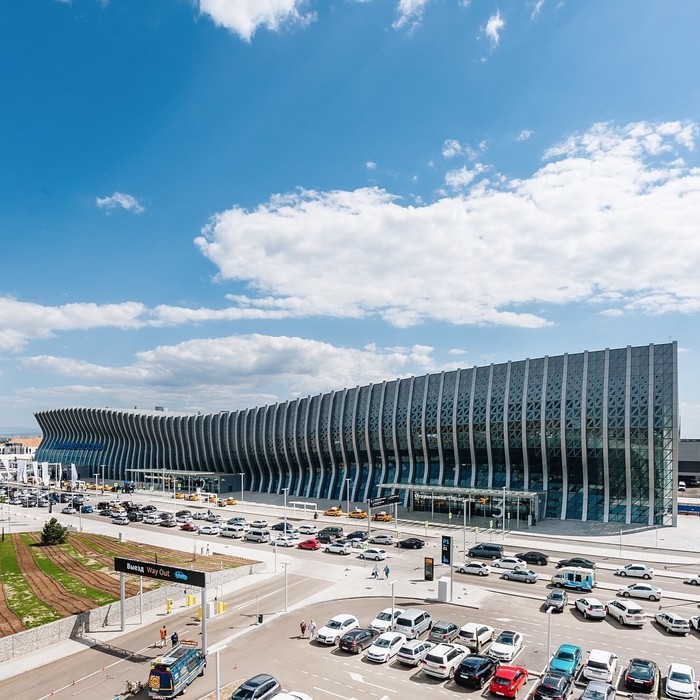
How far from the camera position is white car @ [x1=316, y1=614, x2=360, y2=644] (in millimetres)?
31428

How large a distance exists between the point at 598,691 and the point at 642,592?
20.7m

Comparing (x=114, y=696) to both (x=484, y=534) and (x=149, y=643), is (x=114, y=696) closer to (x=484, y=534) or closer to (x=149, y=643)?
(x=149, y=643)

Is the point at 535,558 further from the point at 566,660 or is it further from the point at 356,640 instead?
the point at 356,640

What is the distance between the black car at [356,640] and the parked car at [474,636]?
207 inches

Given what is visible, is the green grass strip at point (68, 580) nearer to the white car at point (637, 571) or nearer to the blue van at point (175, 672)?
the blue van at point (175, 672)

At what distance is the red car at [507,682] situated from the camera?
24781mm

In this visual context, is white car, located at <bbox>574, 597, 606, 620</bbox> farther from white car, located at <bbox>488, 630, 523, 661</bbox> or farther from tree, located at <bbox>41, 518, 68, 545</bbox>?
tree, located at <bbox>41, 518, 68, 545</bbox>

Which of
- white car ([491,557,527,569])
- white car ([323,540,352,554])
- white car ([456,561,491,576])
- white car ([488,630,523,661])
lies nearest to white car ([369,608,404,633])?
A: white car ([488,630,523,661])

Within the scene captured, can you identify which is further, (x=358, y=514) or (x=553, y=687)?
(x=358, y=514)

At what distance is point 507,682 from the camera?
24844 mm

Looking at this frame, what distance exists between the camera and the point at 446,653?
27.5 meters

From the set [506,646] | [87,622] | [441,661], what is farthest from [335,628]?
[87,622]

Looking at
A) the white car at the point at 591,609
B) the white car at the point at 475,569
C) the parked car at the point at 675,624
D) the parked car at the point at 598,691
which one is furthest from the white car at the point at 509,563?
the parked car at the point at 598,691

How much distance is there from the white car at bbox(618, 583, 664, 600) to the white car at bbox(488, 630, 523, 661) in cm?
1475
